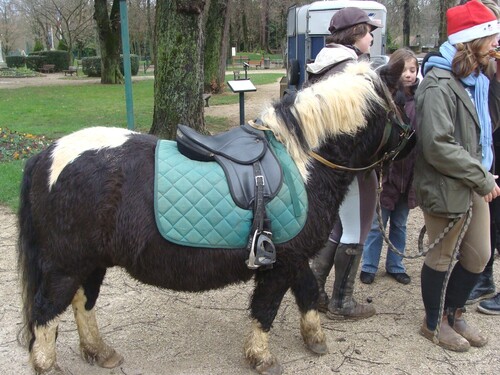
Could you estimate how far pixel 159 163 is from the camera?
8.04 feet

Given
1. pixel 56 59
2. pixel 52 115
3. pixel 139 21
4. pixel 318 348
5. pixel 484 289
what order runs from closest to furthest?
pixel 318 348 → pixel 484 289 → pixel 52 115 → pixel 56 59 → pixel 139 21

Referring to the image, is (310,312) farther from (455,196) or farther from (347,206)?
(455,196)

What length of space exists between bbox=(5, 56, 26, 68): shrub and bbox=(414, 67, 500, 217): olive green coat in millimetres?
37243

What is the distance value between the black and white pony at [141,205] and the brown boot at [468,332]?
1.28 meters

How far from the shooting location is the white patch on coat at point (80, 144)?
8.21 ft

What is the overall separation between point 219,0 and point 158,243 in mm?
16378

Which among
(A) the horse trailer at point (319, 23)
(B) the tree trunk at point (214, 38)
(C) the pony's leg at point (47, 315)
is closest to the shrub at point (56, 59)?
(B) the tree trunk at point (214, 38)

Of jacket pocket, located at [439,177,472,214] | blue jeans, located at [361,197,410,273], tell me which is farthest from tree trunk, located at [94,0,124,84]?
jacket pocket, located at [439,177,472,214]

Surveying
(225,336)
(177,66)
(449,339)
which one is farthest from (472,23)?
(177,66)

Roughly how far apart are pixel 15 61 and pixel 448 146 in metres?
38.0

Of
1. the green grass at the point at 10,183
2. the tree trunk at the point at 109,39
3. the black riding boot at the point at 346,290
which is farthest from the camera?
the tree trunk at the point at 109,39

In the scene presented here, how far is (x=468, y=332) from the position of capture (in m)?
3.16

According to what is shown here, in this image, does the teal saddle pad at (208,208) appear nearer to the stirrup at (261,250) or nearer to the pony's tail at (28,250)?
the stirrup at (261,250)

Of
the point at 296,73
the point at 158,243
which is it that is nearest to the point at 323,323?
the point at 158,243
